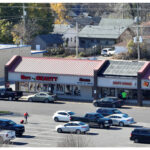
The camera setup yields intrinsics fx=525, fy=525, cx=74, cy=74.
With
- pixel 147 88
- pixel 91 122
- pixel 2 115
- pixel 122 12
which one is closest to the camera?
pixel 91 122

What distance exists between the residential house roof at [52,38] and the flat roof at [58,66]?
125 feet

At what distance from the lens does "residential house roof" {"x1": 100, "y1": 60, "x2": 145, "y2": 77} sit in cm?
4925

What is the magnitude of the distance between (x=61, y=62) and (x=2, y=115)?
1241cm

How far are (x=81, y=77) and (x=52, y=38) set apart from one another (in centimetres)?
4518

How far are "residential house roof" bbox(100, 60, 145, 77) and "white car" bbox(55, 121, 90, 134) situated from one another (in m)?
14.6

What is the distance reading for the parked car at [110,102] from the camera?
46219mm

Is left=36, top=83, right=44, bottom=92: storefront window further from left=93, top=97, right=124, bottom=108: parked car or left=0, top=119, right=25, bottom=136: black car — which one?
left=0, top=119, right=25, bottom=136: black car

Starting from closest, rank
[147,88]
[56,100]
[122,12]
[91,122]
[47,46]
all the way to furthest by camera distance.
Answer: [91,122]
[147,88]
[56,100]
[47,46]
[122,12]

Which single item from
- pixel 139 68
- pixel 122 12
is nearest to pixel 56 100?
pixel 139 68

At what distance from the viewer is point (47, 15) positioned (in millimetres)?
98062

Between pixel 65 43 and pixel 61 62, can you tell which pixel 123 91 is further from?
pixel 65 43

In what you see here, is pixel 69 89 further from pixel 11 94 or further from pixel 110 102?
pixel 110 102

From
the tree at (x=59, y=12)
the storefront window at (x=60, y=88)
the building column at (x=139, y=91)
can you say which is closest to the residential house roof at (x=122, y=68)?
the building column at (x=139, y=91)

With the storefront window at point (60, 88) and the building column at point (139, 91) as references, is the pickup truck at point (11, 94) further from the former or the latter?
the building column at point (139, 91)
